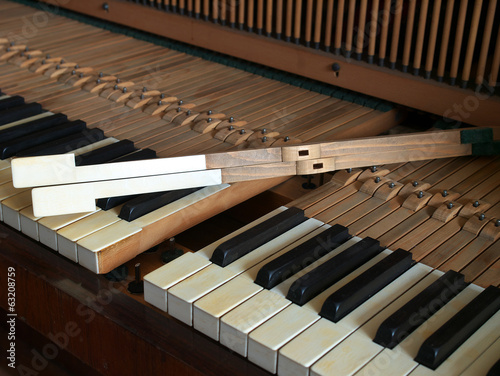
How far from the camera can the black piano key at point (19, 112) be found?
2.67m

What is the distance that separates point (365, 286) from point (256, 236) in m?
0.36

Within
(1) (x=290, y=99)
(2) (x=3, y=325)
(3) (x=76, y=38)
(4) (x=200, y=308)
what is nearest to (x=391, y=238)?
(4) (x=200, y=308)

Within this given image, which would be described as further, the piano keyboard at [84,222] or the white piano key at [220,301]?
the piano keyboard at [84,222]

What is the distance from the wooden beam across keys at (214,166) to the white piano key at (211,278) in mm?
307

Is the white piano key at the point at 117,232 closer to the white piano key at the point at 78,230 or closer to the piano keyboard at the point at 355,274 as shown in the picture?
the white piano key at the point at 78,230

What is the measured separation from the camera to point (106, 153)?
7.75ft

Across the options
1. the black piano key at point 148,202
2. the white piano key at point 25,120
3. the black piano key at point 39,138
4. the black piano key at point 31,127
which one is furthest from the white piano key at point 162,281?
the white piano key at point 25,120

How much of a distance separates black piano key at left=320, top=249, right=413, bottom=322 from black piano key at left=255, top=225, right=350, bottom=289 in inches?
6.1

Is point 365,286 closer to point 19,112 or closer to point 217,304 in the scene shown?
point 217,304

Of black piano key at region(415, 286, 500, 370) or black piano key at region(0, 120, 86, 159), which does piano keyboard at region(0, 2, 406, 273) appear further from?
black piano key at region(415, 286, 500, 370)

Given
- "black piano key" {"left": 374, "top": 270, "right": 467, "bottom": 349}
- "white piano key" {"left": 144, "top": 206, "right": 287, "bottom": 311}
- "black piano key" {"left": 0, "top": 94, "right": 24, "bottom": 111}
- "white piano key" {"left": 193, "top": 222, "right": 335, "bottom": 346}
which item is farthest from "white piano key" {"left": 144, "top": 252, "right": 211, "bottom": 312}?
"black piano key" {"left": 0, "top": 94, "right": 24, "bottom": 111}

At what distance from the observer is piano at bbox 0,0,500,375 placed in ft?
5.50

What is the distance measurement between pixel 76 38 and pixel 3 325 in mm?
1544

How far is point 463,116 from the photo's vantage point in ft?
8.36
